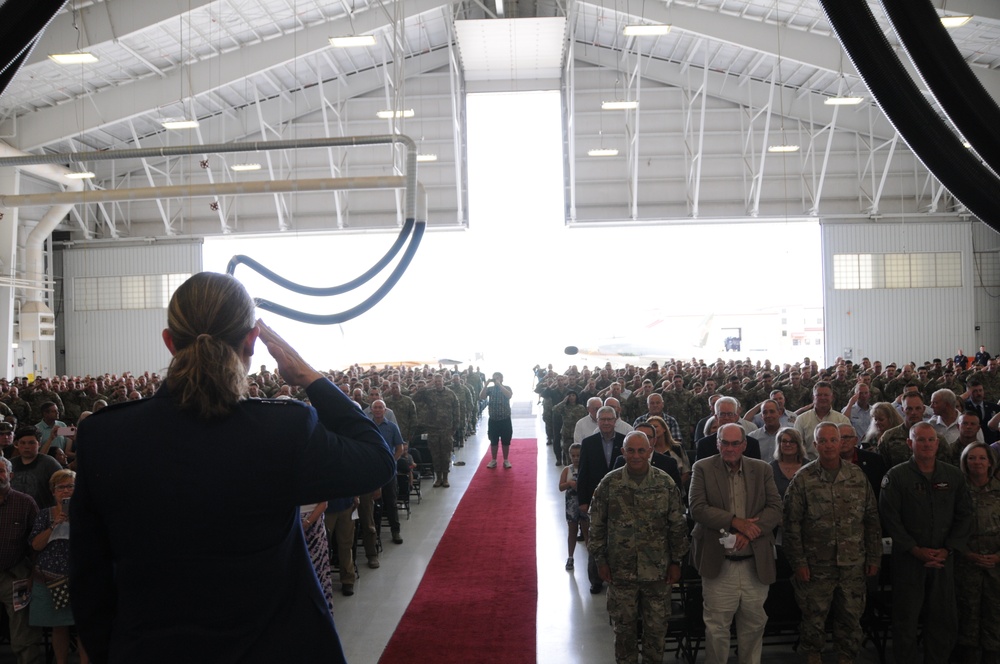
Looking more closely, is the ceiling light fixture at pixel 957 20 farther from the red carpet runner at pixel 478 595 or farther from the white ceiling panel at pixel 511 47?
the red carpet runner at pixel 478 595

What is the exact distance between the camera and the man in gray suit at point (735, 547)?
4.61m

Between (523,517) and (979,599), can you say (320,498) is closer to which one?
(979,599)

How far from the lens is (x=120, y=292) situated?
2706 cm

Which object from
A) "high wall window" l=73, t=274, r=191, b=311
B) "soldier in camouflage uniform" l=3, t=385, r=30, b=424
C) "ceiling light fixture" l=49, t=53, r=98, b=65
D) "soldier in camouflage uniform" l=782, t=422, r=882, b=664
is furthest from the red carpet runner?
"high wall window" l=73, t=274, r=191, b=311

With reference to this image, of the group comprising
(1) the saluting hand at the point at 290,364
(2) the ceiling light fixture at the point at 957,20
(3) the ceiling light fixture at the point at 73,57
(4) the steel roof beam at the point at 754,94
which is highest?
(4) the steel roof beam at the point at 754,94

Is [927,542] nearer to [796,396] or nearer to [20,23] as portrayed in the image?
[20,23]

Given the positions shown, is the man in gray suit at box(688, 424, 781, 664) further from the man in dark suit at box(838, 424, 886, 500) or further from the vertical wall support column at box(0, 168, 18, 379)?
the vertical wall support column at box(0, 168, 18, 379)

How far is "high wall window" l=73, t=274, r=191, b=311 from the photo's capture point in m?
27.0

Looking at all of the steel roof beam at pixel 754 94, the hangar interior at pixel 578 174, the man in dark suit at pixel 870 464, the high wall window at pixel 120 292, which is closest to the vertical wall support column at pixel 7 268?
the hangar interior at pixel 578 174

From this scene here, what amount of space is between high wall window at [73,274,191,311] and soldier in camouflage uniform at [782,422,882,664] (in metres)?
25.9

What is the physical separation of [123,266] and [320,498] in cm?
2898

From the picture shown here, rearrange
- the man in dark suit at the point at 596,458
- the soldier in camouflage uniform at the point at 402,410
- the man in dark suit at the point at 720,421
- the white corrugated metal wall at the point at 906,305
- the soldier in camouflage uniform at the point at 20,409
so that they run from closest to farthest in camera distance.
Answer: the man in dark suit at the point at 720,421 → the man in dark suit at the point at 596,458 → the soldier in camouflage uniform at the point at 402,410 → the soldier in camouflage uniform at the point at 20,409 → the white corrugated metal wall at the point at 906,305

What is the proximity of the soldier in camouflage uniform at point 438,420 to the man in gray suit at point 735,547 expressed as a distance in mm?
7090

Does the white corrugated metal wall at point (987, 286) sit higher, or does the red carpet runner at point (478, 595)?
the white corrugated metal wall at point (987, 286)
